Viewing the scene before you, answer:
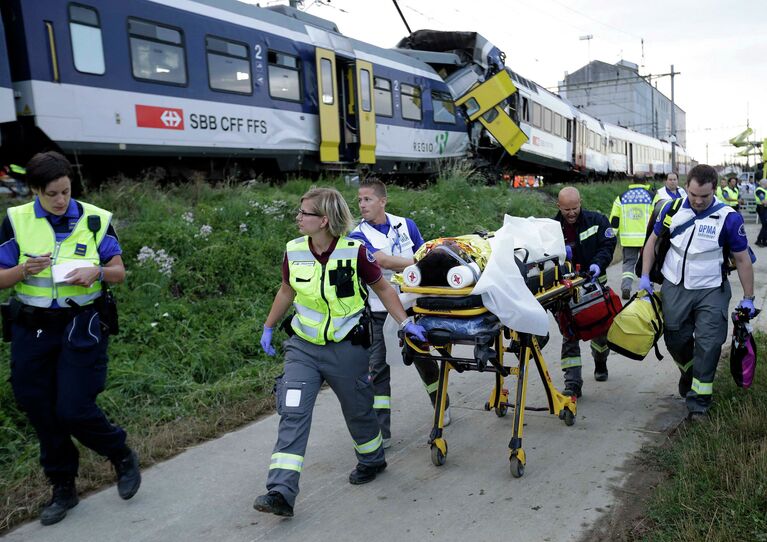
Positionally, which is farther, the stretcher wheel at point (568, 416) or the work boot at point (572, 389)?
the work boot at point (572, 389)

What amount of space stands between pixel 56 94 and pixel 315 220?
→ 22.0ft

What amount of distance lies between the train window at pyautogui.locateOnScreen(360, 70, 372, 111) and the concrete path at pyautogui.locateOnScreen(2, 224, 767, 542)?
984cm

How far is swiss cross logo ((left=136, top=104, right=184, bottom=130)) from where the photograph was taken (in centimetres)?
975

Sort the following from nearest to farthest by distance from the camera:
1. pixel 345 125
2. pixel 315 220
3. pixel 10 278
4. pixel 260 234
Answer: pixel 10 278 < pixel 315 220 < pixel 260 234 < pixel 345 125

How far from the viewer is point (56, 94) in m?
8.72

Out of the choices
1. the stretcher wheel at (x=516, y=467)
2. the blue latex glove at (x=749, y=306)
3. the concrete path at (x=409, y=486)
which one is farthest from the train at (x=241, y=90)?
the blue latex glove at (x=749, y=306)

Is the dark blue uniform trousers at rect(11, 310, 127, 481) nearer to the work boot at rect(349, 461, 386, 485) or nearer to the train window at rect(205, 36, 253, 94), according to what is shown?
the work boot at rect(349, 461, 386, 485)

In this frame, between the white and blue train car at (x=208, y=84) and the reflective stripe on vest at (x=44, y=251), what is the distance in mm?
5895

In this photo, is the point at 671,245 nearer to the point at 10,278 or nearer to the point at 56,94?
the point at 10,278

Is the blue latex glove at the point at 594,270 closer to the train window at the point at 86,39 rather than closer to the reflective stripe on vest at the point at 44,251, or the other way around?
the reflective stripe on vest at the point at 44,251

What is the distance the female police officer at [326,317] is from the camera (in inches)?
139

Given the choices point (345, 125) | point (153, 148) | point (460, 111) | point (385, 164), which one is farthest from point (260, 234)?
point (460, 111)

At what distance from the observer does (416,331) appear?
142 inches

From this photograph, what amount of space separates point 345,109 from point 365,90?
2.06ft
